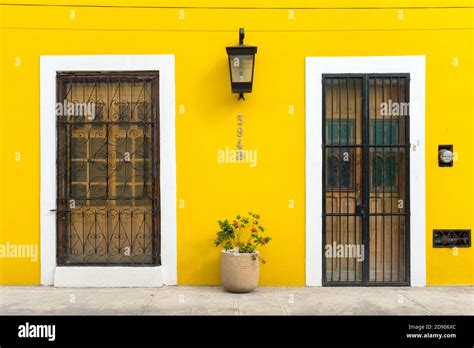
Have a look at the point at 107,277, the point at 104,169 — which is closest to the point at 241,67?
the point at 104,169

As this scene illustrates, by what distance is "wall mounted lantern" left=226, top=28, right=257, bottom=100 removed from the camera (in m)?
6.90

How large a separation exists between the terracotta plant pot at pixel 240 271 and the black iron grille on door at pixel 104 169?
47.9 inches

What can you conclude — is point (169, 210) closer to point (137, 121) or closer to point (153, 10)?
point (137, 121)

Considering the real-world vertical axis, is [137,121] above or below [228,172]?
above

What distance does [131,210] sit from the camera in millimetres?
7406

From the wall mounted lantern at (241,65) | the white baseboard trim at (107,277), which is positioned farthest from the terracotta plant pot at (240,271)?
the wall mounted lantern at (241,65)

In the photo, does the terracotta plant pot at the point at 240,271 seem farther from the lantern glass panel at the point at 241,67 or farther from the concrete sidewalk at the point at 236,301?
the lantern glass panel at the point at 241,67

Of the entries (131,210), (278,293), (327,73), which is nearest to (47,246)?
(131,210)

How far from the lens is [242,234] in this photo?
7.32 meters

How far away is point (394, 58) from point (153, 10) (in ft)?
11.6

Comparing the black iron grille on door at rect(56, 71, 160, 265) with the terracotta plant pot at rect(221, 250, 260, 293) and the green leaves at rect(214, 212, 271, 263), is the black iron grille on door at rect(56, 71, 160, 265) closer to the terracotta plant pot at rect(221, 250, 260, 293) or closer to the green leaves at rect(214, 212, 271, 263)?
the green leaves at rect(214, 212, 271, 263)

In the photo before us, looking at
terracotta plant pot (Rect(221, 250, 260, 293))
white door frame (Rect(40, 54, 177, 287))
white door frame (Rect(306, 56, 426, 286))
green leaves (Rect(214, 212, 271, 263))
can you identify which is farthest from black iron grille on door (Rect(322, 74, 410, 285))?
white door frame (Rect(40, 54, 177, 287))

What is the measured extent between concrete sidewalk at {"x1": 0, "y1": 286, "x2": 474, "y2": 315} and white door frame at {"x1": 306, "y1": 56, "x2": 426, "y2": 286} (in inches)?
25.7

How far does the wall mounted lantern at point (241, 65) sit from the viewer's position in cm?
690
